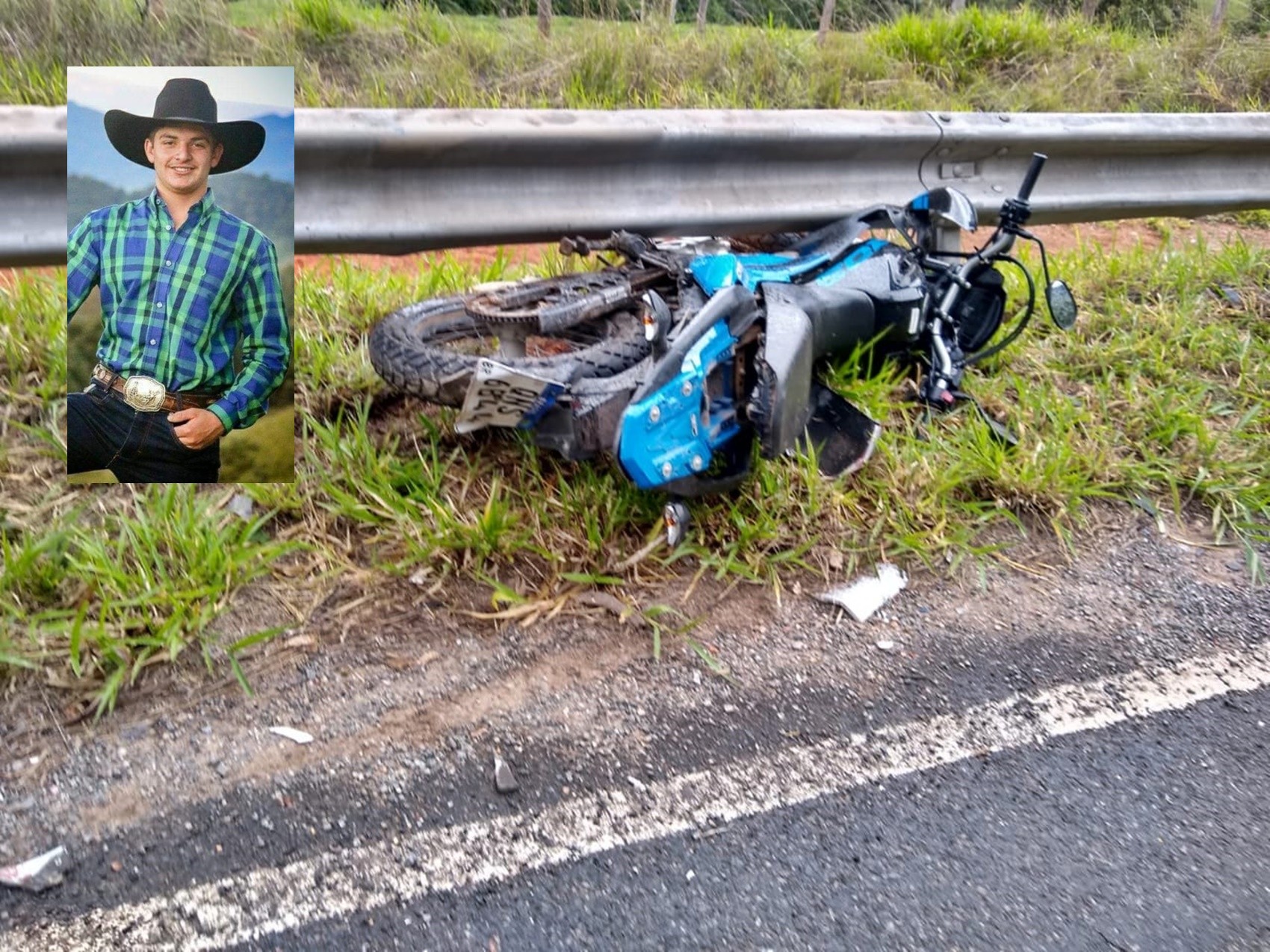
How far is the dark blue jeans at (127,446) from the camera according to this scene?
215 cm

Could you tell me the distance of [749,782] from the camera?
7.29 ft

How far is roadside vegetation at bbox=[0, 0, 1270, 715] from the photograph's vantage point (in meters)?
2.55

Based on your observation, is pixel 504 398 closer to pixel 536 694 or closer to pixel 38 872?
pixel 536 694

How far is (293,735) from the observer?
2.24 m

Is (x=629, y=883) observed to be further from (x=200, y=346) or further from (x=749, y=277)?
(x=749, y=277)

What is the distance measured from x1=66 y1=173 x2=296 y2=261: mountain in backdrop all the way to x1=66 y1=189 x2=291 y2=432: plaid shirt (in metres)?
0.02

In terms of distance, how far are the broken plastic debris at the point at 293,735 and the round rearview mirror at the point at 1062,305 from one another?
2519 millimetres

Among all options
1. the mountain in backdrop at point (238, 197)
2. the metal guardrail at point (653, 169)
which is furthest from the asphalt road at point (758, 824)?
the metal guardrail at point (653, 169)

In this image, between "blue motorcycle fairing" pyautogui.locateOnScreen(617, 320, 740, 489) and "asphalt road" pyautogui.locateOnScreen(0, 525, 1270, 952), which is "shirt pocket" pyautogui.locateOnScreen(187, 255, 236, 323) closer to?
"asphalt road" pyautogui.locateOnScreen(0, 525, 1270, 952)

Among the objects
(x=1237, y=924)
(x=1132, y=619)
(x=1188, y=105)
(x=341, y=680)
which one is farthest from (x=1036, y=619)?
(x=1188, y=105)

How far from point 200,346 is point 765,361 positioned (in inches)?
52.9

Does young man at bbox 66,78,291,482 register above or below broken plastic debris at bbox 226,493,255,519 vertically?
above

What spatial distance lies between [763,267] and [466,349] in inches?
40.0

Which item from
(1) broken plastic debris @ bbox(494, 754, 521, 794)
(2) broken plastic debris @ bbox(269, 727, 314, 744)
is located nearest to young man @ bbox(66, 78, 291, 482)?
(2) broken plastic debris @ bbox(269, 727, 314, 744)
